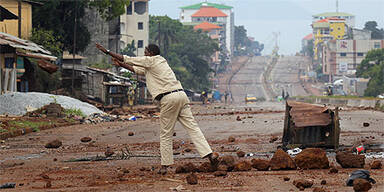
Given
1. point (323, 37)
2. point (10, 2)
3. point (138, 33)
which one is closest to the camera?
point (10, 2)

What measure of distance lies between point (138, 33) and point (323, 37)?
97.0m

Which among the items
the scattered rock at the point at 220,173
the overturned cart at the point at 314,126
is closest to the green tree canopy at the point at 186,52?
the overturned cart at the point at 314,126

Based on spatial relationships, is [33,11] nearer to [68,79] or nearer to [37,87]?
[68,79]

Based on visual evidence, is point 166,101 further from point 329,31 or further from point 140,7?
point 329,31

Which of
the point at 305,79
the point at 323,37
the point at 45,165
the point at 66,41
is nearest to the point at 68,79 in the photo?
the point at 66,41

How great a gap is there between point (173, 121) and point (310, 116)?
3307 mm

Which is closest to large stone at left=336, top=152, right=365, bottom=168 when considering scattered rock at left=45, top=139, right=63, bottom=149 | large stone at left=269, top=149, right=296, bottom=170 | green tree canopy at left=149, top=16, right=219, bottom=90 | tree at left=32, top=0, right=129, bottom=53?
large stone at left=269, top=149, right=296, bottom=170

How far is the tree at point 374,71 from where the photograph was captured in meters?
73.7

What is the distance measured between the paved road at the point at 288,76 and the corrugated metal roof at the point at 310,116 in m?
97.5

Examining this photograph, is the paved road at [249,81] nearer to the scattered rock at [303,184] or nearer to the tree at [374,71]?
the tree at [374,71]

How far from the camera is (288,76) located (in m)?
136

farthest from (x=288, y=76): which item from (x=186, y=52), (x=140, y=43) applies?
(x=140, y=43)

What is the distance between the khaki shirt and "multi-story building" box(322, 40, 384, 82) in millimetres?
125509

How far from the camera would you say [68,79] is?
1538 inches
